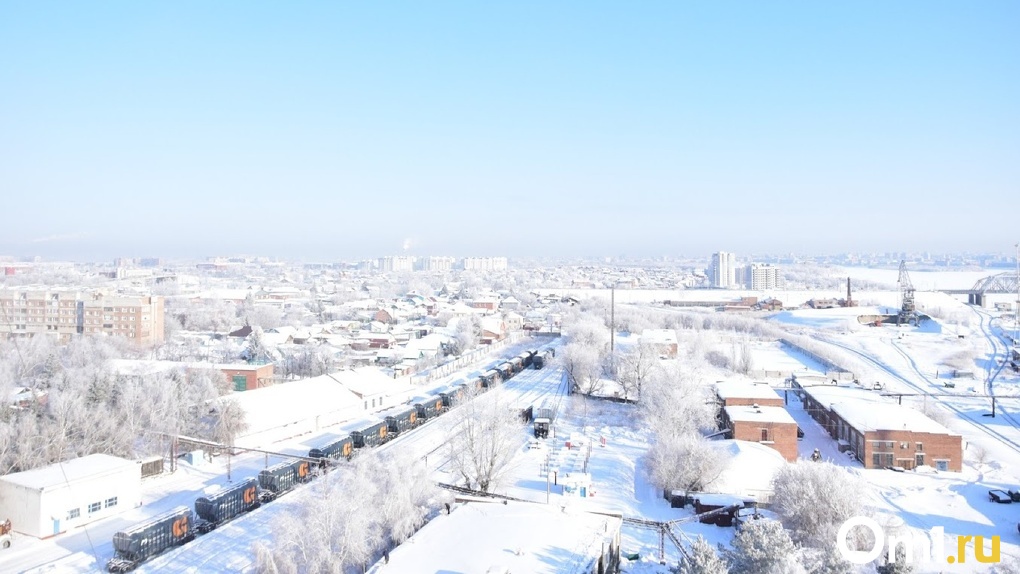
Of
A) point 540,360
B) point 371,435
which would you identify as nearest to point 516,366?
point 540,360

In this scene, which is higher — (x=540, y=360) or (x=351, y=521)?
(x=351, y=521)

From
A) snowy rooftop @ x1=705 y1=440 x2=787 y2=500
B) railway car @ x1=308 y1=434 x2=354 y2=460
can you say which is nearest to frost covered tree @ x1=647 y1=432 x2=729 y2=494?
snowy rooftop @ x1=705 y1=440 x2=787 y2=500

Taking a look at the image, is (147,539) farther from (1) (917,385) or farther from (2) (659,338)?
(1) (917,385)

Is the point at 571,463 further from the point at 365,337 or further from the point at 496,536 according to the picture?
the point at 365,337

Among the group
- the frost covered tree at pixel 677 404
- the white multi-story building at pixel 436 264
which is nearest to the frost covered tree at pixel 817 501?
the frost covered tree at pixel 677 404

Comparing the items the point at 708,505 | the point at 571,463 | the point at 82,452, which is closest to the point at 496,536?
the point at 708,505

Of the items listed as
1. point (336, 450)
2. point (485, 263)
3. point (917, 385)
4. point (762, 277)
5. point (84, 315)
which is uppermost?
point (485, 263)

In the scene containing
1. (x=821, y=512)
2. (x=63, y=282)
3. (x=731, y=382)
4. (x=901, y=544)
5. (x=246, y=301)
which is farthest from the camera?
(x=246, y=301)

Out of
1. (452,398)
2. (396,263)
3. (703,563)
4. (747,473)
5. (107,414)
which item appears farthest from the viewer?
(396,263)
